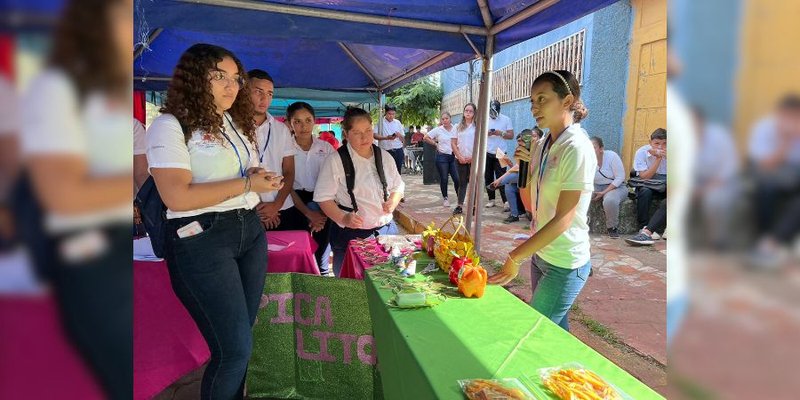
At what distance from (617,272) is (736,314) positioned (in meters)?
4.63

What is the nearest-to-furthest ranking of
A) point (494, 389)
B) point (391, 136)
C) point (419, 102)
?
1. point (494, 389)
2. point (391, 136)
3. point (419, 102)

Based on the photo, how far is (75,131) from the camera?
384mm

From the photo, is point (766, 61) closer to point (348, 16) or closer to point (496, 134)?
point (348, 16)

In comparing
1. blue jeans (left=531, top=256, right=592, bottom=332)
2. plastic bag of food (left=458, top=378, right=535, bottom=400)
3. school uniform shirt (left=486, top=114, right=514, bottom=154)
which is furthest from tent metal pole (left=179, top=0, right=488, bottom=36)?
school uniform shirt (left=486, top=114, right=514, bottom=154)

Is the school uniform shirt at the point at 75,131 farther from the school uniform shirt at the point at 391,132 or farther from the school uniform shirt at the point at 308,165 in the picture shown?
the school uniform shirt at the point at 391,132

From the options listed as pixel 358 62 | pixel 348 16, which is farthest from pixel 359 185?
pixel 358 62

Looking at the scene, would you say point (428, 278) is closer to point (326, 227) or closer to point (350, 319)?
point (350, 319)

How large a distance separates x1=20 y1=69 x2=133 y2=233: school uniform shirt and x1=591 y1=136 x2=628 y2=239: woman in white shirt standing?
6173 mm

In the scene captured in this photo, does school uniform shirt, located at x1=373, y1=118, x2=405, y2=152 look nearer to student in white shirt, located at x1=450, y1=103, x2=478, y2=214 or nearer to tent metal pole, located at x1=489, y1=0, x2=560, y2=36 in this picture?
student in white shirt, located at x1=450, y1=103, x2=478, y2=214

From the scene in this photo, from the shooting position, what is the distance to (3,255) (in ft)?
1.13

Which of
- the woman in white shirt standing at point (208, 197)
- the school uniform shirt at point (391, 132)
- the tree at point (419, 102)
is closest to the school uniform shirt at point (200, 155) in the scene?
the woman in white shirt standing at point (208, 197)

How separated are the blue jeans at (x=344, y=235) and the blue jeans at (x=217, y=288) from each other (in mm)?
1308

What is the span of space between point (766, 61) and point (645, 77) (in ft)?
24.7

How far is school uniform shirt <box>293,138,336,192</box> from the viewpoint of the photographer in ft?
12.0
